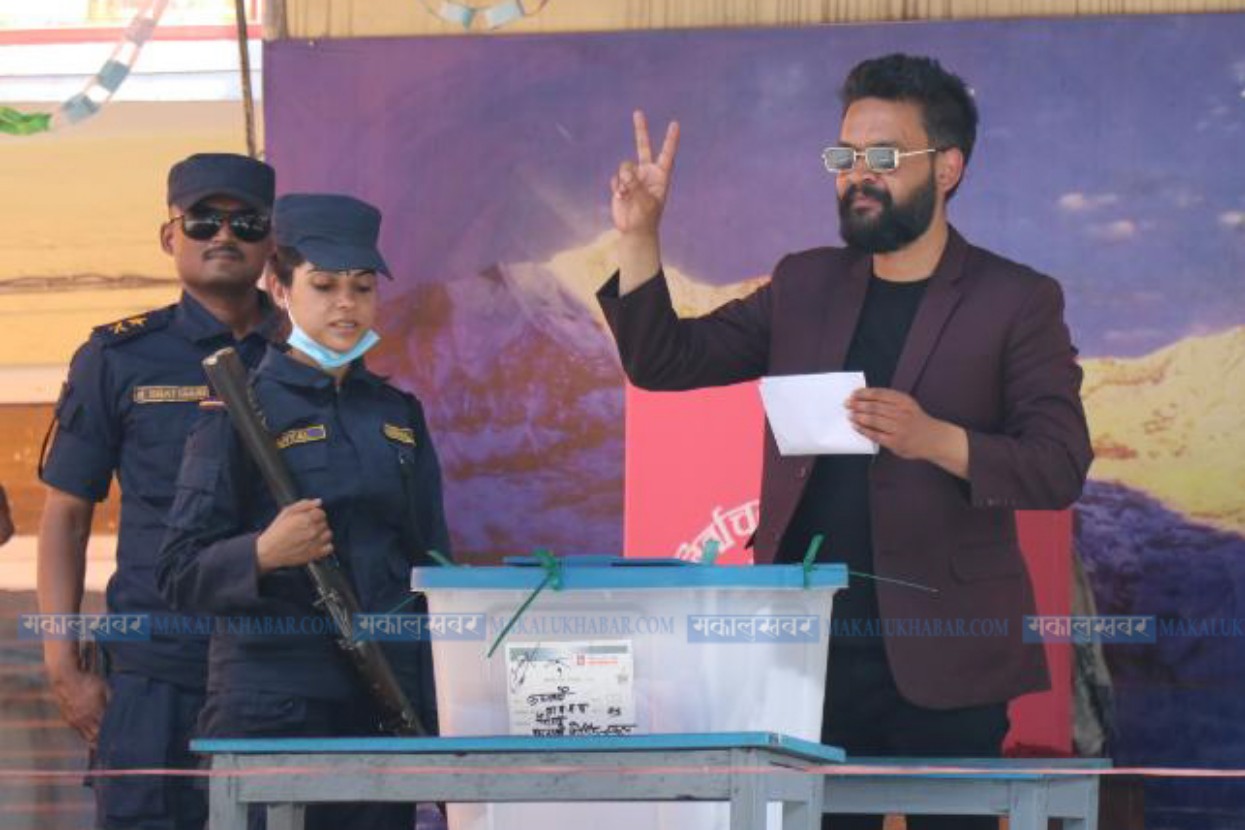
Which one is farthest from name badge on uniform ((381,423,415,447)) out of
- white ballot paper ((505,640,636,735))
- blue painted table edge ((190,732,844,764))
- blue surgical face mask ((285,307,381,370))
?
blue painted table edge ((190,732,844,764))

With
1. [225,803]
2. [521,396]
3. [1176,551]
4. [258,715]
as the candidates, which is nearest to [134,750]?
[258,715]

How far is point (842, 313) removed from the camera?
401 centimetres

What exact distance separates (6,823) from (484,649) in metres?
2.72

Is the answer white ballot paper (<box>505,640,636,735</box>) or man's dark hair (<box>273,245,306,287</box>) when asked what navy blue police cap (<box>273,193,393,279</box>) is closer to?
man's dark hair (<box>273,245,306,287</box>)

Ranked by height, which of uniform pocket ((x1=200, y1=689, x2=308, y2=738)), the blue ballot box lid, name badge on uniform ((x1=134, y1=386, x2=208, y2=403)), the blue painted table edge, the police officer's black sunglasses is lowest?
the blue painted table edge

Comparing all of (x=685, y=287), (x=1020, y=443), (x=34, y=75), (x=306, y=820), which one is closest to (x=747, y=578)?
(x=1020, y=443)

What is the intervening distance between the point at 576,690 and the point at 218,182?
1712 millimetres

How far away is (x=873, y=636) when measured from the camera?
152 inches

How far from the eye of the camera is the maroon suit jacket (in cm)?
Answer: 379

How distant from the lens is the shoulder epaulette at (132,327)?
15.2 ft

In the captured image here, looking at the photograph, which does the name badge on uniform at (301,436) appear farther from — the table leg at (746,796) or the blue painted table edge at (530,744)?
the table leg at (746,796)

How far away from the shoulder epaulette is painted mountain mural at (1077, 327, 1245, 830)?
1965 mm

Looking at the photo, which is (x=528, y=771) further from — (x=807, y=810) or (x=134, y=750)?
(x=134, y=750)

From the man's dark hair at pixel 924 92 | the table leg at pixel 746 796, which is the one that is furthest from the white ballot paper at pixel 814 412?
the table leg at pixel 746 796
